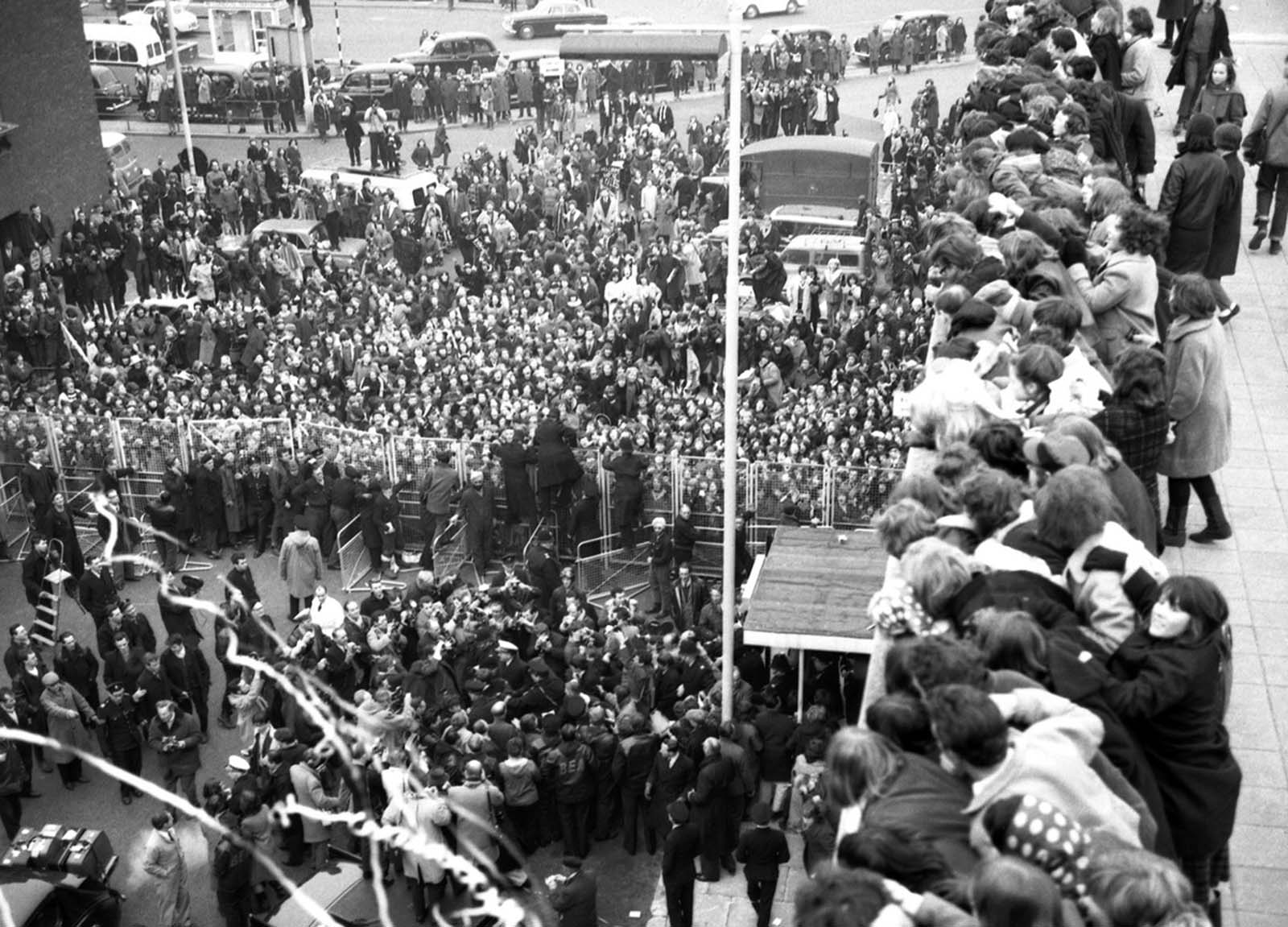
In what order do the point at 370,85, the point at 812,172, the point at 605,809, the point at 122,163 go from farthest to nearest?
the point at 370,85, the point at 122,163, the point at 812,172, the point at 605,809

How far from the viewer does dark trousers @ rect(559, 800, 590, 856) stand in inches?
625

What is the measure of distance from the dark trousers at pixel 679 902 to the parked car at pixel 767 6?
43.2m

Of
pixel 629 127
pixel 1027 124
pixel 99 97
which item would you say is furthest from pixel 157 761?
pixel 99 97

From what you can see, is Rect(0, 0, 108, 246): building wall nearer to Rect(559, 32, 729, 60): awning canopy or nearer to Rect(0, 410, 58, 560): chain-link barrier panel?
Rect(0, 410, 58, 560): chain-link barrier panel

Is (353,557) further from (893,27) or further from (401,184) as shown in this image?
(893,27)

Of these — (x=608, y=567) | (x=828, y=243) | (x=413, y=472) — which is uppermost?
(x=828, y=243)

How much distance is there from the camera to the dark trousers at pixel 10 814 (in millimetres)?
17250

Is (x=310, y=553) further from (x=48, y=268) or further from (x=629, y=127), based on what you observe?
(x=629, y=127)

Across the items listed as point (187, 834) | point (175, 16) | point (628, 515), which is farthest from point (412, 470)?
point (175, 16)

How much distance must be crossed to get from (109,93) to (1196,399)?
43.9m

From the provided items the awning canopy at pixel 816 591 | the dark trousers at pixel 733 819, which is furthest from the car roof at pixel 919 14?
the dark trousers at pixel 733 819

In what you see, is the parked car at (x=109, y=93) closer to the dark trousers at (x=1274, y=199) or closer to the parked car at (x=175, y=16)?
the parked car at (x=175, y=16)

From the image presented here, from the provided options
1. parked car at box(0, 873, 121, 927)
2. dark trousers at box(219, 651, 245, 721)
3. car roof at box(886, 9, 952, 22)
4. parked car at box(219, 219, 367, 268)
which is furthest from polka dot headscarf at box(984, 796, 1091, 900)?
car roof at box(886, 9, 952, 22)

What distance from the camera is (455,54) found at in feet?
163
